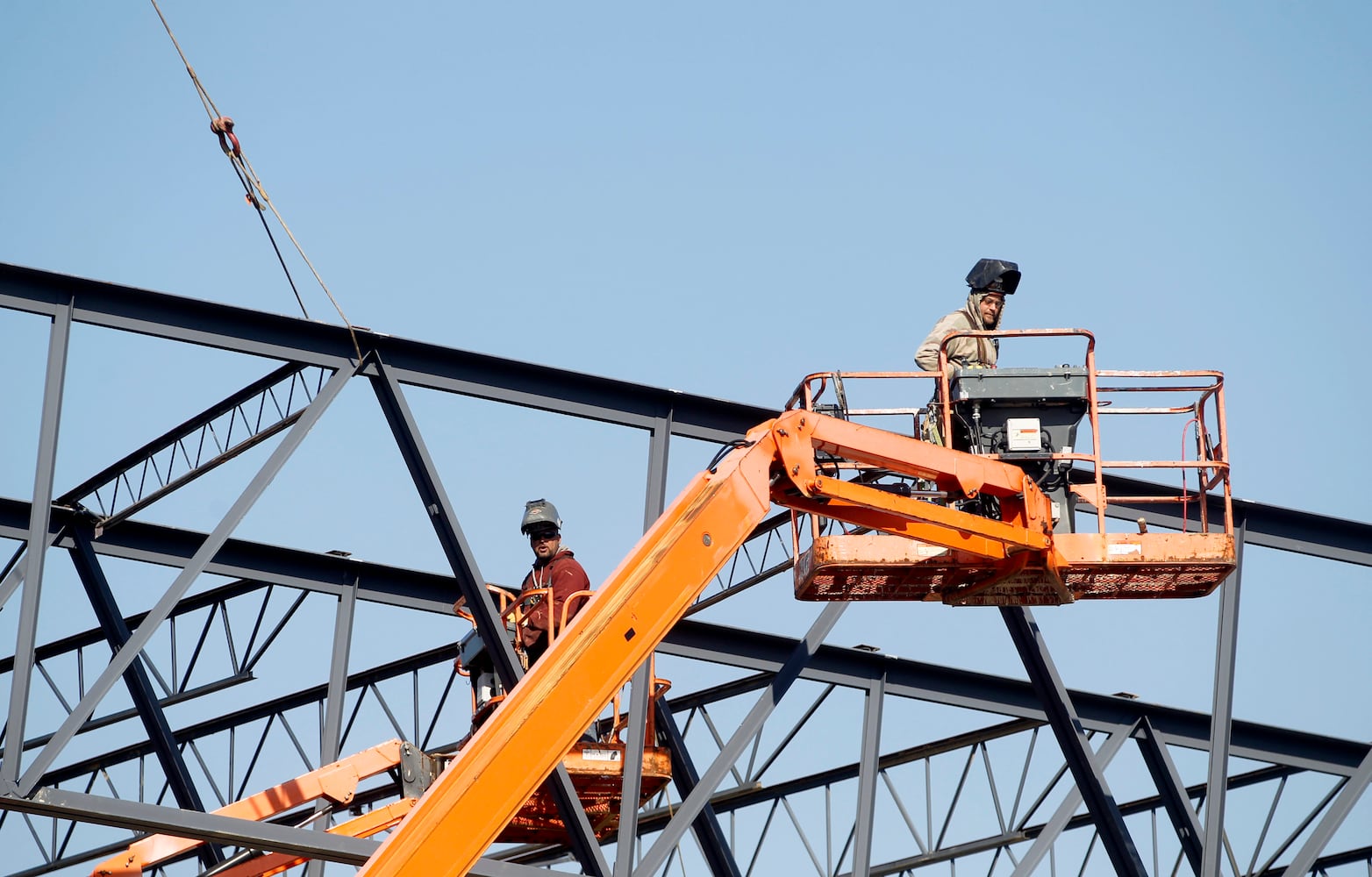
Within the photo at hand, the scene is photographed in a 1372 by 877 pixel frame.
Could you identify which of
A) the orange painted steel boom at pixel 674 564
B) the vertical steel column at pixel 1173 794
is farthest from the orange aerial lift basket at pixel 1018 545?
the vertical steel column at pixel 1173 794

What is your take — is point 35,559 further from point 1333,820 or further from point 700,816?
point 1333,820

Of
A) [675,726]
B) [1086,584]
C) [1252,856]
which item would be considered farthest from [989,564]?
[1252,856]

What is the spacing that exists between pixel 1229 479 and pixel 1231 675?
13.2ft

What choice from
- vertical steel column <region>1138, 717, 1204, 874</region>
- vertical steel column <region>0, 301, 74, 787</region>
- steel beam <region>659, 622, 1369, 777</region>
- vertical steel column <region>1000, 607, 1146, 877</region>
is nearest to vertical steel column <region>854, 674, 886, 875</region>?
steel beam <region>659, 622, 1369, 777</region>

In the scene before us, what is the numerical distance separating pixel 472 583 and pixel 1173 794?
29.9 ft

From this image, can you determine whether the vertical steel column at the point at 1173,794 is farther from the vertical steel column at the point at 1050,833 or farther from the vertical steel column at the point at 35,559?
the vertical steel column at the point at 35,559

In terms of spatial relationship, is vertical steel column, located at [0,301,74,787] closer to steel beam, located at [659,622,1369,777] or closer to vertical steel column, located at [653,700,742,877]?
steel beam, located at [659,622,1369,777]

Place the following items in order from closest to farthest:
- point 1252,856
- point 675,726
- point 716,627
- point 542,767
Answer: point 542,767
point 716,627
point 675,726
point 1252,856

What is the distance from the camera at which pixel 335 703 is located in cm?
2023

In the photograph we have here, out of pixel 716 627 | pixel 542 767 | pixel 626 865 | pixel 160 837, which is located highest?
Result: pixel 716 627

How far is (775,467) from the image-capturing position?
13898 mm

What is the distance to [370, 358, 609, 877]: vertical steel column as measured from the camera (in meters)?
17.5

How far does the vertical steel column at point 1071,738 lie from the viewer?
2005 centimetres

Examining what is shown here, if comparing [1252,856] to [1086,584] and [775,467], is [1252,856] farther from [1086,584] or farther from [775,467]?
[775,467]
